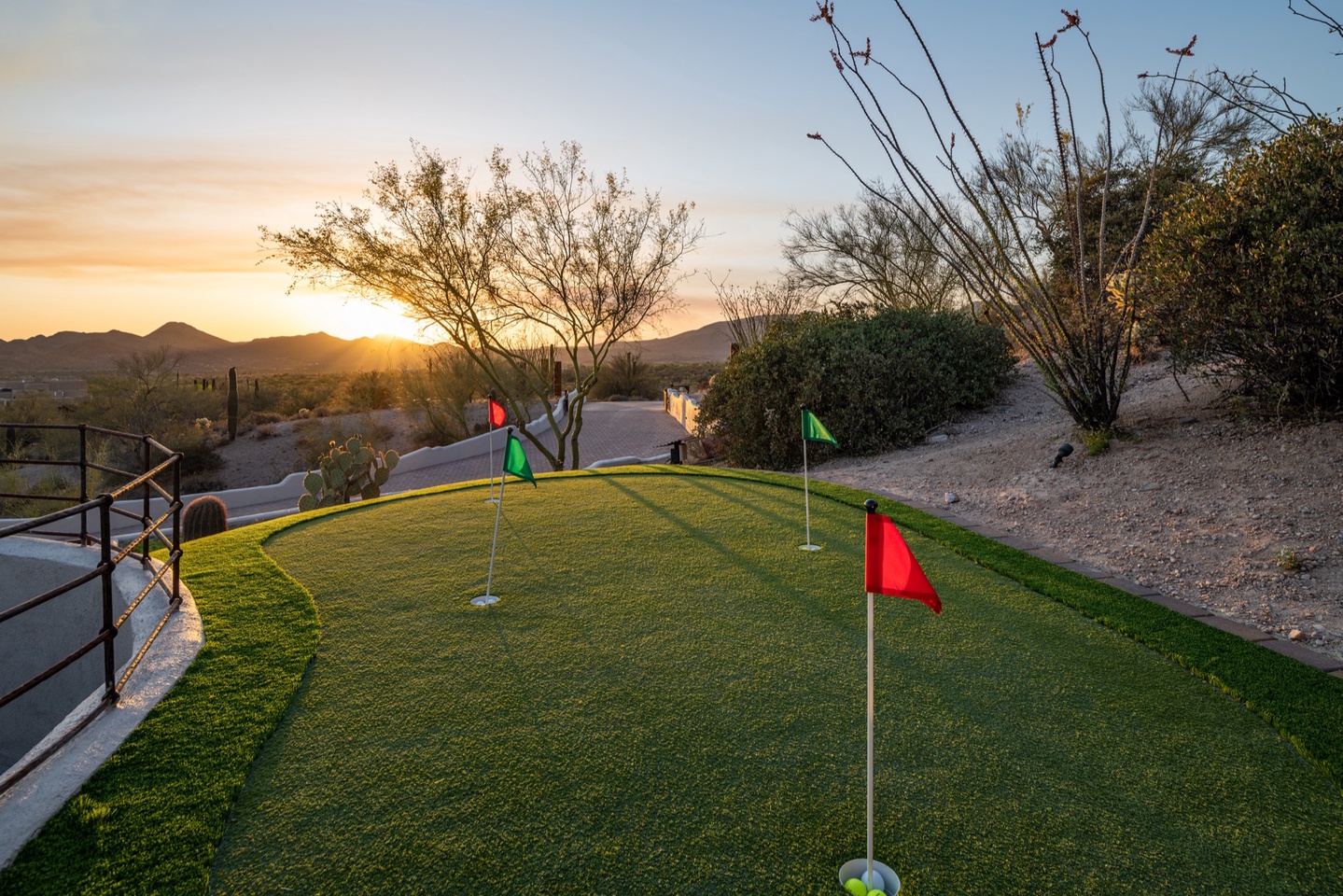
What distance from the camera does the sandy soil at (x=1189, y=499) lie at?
5012 millimetres

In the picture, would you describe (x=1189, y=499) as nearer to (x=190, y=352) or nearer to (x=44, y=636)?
(x=44, y=636)

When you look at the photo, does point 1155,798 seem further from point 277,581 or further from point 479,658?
point 277,581

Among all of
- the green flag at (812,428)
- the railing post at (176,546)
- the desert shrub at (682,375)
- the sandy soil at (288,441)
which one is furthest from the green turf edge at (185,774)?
the desert shrub at (682,375)

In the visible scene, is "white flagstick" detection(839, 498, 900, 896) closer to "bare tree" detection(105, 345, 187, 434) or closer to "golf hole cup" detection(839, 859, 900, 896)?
"golf hole cup" detection(839, 859, 900, 896)

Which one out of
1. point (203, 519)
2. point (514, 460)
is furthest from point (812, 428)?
point (203, 519)

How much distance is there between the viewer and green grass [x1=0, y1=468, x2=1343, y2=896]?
2.32m

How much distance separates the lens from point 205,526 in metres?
9.01

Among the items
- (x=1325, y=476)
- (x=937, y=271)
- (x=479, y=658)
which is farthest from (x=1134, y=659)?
(x=937, y=271)

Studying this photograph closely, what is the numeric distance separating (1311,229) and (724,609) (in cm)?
604

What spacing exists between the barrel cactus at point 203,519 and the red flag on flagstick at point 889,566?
352 inches

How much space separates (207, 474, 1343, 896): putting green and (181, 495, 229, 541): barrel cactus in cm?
519

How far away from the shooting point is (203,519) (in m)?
9.03

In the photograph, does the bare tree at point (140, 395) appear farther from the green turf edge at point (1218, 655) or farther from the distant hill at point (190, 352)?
the distant hill at point (190, 352)

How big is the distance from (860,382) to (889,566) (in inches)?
405
